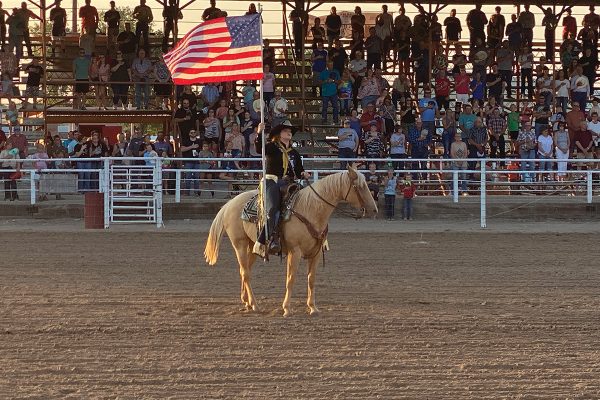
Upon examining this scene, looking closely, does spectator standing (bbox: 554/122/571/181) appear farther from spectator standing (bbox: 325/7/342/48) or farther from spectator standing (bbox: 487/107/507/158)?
spectator standing (bbox: 325/7/342/48)

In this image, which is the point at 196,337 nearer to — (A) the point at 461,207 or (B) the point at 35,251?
(B) the point at 35,251

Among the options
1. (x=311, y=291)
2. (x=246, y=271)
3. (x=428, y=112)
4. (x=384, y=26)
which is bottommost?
(x=311, y=291)

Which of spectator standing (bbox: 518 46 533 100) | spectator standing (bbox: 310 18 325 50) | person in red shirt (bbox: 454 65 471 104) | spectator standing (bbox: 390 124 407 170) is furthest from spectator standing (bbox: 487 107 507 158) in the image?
spectator standing (bbox: 310 18 325 50)

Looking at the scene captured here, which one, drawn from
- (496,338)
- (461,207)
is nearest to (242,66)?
(496,338)

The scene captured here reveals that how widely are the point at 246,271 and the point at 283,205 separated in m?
0.88

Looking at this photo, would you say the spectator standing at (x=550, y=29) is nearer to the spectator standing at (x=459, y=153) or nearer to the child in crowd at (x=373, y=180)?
the spectator standing at (x=459, y=153)

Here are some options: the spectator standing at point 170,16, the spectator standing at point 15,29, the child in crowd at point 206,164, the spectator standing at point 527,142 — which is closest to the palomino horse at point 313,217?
the child in crowd at point 206,164

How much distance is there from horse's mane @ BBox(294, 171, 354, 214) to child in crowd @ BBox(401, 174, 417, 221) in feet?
35.0

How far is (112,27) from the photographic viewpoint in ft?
91.7

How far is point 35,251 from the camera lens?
16.5 m

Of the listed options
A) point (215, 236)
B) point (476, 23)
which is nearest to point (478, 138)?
point (476, 23)

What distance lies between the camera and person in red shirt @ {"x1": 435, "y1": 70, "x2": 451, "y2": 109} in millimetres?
27100

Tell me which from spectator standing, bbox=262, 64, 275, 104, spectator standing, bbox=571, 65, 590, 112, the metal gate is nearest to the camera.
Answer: the metal gate

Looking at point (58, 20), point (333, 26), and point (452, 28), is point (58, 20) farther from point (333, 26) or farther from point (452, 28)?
point (452, 28)
